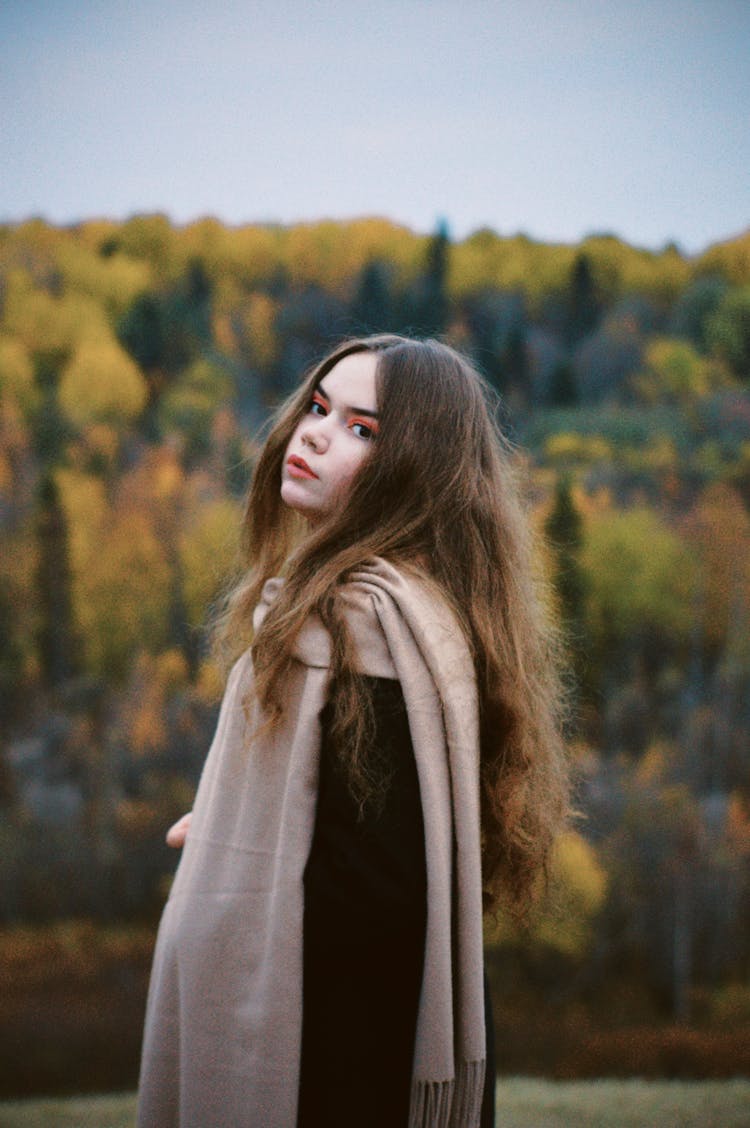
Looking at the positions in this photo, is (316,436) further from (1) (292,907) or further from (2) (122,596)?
(2) (122,596)

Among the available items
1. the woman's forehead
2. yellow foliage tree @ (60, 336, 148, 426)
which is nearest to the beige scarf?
the woman's forehead

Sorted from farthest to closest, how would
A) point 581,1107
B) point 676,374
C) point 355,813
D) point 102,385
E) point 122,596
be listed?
1. point 676,374
2. point 102,385
3. point 122,596
4. point 581,1107
5. point 355,813

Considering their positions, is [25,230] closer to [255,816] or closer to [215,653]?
[215,653]

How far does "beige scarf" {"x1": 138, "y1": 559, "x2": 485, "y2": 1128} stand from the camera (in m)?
1.24

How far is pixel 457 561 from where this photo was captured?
144cm

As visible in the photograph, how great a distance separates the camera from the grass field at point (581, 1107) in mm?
3586

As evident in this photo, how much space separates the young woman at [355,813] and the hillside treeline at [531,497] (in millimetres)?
2838

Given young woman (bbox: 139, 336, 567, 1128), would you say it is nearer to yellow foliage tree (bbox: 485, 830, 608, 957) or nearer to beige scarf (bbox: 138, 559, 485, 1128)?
beige scarf (bbox: 138, 559, 485, 1128)

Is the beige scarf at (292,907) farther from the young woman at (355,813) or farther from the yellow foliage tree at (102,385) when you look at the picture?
the yellow foliage tree at (102,385)

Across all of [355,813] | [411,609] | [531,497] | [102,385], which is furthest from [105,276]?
[355,813]

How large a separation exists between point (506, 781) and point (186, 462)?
3510 millimetres

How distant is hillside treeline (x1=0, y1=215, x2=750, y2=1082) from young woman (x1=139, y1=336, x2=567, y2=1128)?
2.84 m

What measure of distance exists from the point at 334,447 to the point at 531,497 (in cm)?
304

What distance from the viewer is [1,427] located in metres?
4.46
